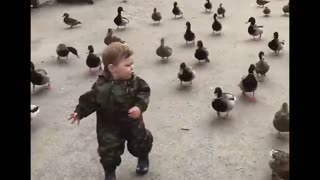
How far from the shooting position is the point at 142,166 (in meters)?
4.13

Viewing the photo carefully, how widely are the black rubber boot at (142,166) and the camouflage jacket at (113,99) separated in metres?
0.64

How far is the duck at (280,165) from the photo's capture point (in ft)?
12.3

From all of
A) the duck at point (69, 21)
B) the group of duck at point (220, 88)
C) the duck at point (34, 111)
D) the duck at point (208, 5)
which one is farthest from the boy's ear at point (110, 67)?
the duck at point (208, 5)

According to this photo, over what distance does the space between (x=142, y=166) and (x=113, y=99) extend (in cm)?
90

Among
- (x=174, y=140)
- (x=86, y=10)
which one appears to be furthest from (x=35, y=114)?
(x=86, y=10)

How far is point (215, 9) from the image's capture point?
423 inches

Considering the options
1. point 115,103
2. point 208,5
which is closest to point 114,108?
point 115,103

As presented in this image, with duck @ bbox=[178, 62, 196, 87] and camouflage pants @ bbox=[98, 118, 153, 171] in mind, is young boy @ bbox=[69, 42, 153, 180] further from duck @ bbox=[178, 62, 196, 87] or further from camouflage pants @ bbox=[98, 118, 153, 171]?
duck @ bbox=[178, 62, 196, 87]

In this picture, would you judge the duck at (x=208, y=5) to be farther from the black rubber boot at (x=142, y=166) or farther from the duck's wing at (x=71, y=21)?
the black rubber boot at (x=142, y=166)

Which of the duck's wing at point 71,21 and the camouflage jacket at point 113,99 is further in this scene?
the duck's wing at point 71,21

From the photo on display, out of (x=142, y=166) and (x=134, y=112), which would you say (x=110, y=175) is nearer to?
(x=142, y=166)
